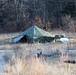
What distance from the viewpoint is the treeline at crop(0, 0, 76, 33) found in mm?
37794

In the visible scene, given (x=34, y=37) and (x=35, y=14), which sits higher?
(x=35, y=14)

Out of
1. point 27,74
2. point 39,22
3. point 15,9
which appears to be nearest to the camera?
point 27,74

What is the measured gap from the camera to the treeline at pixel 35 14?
124 feet

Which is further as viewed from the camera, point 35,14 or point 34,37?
point 35,14

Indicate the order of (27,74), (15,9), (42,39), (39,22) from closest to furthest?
(27,74)
(42,39)
(39,22)
(15,9)

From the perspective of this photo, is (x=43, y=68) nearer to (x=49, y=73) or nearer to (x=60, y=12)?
(x=49, y=73)

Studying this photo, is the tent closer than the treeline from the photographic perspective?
Yes

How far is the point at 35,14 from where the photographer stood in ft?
131

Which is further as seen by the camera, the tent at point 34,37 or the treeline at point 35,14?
the treeline at point 35,14

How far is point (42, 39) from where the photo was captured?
2320 centimetres

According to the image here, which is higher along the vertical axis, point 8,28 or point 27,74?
point 27,74

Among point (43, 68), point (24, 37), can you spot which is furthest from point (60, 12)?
point (43, 68)

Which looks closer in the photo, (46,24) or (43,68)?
(43,68)

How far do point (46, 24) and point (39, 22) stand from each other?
0.83 meters
